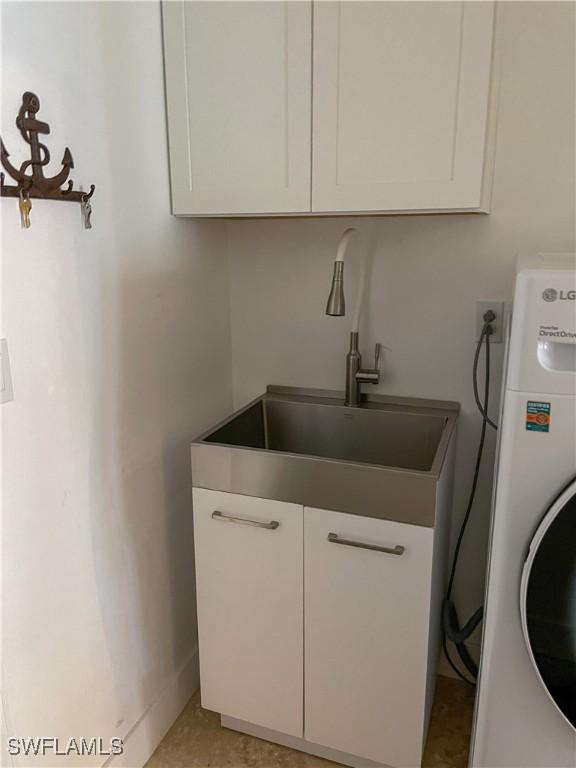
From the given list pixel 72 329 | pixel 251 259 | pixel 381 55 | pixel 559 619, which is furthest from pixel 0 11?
pixel 559 619

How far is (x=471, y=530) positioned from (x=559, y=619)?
644 millimetres

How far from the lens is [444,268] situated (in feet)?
5.40

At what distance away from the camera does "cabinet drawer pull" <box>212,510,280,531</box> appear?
140 centimetres

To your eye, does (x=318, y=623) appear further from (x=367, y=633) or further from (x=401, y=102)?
(x=401, y=102)

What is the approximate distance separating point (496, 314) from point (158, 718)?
1.49 m

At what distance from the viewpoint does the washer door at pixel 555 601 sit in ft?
3.54

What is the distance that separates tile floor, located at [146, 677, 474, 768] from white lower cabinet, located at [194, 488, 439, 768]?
3.0 inches

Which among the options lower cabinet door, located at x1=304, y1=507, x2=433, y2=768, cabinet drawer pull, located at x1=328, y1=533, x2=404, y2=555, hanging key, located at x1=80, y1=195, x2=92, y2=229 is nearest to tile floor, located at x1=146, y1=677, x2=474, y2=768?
lower cabinet door, located at x1=304, y1=507, x2=433, y2=768

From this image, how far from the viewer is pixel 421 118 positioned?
128cm

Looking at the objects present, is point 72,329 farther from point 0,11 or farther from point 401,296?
point 401,296

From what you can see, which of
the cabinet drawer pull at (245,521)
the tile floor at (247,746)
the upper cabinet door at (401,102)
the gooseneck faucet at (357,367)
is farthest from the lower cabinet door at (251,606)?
the upper cabinet door at (401,102)

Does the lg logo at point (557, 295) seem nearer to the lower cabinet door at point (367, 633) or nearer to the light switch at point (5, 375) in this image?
the lower cabinet door at point (367, 633)

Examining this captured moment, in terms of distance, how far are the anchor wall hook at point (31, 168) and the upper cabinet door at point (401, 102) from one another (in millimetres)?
593

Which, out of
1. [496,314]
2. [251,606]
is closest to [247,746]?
[251,606]
